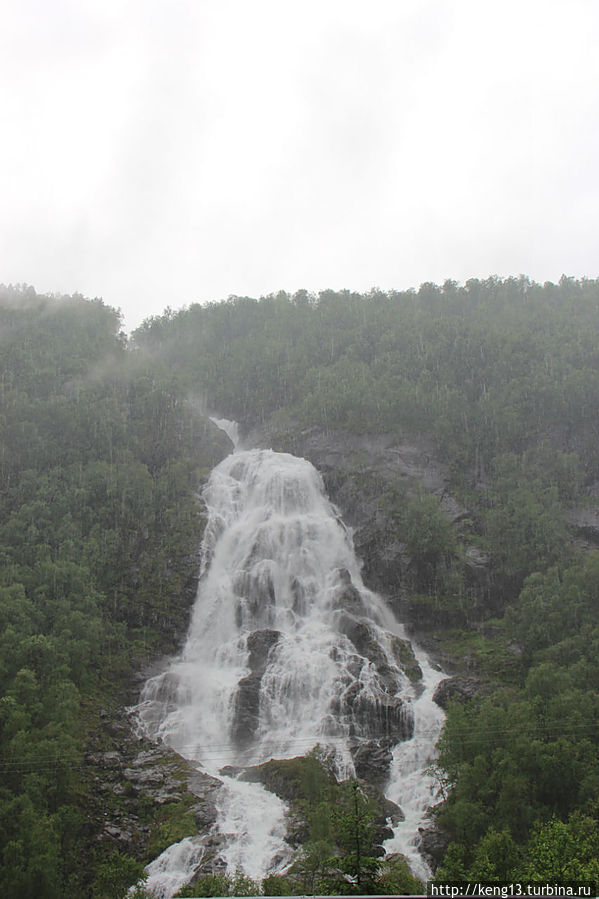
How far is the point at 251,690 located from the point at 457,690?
1025 centimetres

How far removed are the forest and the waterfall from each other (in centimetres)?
217

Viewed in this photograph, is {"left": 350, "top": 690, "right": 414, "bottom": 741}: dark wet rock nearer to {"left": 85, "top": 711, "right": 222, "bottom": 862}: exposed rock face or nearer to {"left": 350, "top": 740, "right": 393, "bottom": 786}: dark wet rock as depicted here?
{"left": 350, "top": 740, "right": 393, "bottom": 786}: dark wet rock

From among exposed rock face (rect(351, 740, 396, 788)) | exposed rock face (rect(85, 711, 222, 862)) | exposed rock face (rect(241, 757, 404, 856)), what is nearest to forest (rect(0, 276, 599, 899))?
exposed rock face (rect(85, 711, 222, 862))

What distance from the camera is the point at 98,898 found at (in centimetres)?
2314

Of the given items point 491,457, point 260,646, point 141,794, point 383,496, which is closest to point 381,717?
point 260,646

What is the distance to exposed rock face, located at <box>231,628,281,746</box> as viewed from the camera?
1369 inches

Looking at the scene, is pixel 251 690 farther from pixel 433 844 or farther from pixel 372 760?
pixel 433 844

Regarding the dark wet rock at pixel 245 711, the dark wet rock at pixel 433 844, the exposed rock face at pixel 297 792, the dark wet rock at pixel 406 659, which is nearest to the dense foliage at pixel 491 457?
the dark wet rock at pixel 433 844

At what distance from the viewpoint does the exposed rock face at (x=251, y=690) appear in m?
34.8

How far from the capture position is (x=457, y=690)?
117 feet

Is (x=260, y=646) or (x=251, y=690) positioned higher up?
(x=260, y=646)

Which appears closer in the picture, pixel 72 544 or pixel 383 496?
pixel 72 544

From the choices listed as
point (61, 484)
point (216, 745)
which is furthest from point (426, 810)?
point (61, 484)

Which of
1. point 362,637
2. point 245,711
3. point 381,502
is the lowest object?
point 245,711
